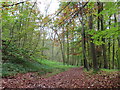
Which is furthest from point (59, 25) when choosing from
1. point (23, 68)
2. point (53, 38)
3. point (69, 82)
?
point (23, 68)

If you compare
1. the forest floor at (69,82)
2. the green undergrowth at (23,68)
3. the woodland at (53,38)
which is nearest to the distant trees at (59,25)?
the woodland at (53,38)

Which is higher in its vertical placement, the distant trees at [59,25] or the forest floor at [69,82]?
the distant trees at [59,25]

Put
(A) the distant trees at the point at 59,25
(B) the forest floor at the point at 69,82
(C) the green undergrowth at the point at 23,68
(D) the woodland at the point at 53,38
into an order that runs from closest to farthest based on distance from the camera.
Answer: (A) the distant trees at the point at 59,25
(D) the woodland at the point at 53,38
(B) the forest floor at the point at 69,82
(C) the green undergrowth at the point at 23,68

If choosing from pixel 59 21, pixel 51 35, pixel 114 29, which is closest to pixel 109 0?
pixel 114 29

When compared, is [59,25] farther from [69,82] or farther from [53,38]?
[69,82]

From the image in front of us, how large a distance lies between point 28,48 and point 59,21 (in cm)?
597

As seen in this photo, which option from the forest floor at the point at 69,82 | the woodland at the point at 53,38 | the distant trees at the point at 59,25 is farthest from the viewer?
the forest floor at the point at 69,82

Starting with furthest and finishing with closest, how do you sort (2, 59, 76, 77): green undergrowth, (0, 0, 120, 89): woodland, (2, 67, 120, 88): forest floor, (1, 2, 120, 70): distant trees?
(2, 59, 76, 77): green undergrowth < (2, 67, 120, 88): forest floor < (0, 0, 120, 89): woodland < (1, 2, 120, 70): distant trees

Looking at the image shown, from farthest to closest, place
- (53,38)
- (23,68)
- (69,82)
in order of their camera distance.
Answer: (23,68), (69,82), (53,38)

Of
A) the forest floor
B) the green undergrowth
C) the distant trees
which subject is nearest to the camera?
the distant trees

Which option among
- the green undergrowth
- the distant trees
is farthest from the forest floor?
the distant trees

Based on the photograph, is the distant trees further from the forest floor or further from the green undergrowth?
the forest floor

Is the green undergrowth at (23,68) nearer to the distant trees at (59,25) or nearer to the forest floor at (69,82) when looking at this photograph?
the forest floor at (69,82)

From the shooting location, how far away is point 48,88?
455 cm
